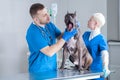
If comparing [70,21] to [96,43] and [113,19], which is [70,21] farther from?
[113,19]

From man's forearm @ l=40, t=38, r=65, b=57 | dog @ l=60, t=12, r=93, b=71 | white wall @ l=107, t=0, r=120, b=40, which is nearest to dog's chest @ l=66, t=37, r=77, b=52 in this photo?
dog @ l=60, t=12, r=93, b=71

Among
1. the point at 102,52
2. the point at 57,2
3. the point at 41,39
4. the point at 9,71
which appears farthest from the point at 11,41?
the point at 102,52

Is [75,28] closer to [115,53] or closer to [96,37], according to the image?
[96,37]

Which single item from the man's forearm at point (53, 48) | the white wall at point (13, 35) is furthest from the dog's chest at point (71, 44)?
the white wall at point (13, 35)

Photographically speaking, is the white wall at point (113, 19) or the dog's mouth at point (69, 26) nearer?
the dog's mouth at point (69, 26)

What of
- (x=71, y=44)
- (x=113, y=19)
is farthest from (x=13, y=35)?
(x=113, y=19)

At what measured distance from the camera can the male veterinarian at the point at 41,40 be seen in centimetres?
198

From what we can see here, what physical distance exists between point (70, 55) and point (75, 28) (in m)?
0.26

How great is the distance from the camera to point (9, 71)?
10.3ft

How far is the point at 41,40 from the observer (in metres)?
2.02

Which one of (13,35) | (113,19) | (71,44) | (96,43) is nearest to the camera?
(71,44)

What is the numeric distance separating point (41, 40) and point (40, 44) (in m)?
0.03

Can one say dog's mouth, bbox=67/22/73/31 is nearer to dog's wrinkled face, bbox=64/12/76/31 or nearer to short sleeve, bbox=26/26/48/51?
dog's wrinkled face, bbox=64/12/76/31

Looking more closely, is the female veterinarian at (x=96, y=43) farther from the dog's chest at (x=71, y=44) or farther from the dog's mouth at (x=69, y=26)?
the dog's mouth at (x=69, y=26)
